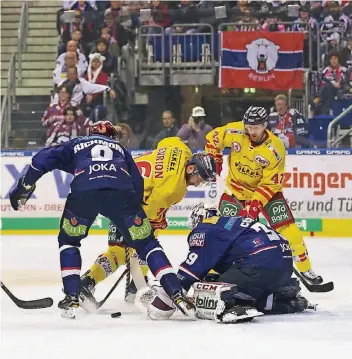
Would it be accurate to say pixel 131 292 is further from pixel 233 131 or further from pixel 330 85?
pixel 330 85

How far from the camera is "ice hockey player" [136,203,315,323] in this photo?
4953mm

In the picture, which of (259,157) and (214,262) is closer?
(214,262)

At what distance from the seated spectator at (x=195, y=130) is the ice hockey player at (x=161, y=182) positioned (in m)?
4.92

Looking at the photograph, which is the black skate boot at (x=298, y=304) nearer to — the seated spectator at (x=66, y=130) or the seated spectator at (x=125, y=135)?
the seated spectator at (x=125, y=135)

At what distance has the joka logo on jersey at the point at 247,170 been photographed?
6633 millimetres

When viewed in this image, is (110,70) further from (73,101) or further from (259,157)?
(259,157)

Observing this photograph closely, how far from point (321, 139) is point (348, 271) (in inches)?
139

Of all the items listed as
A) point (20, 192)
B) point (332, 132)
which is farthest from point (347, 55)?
point (20, 192)

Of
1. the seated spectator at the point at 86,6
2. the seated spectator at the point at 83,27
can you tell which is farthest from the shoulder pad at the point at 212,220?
the seated spectator at the point at 86,6

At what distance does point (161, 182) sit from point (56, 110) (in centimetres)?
635

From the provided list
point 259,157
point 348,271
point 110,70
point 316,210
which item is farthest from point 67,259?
point 110,70

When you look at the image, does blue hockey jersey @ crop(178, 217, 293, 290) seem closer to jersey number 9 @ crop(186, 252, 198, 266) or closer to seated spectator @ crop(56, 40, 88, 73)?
jersey number 9 @ crop(186, 252, 198, 266)

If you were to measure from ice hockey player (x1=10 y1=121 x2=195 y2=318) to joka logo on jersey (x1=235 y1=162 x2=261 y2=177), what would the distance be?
5.29ft

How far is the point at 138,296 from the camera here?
219 inches
